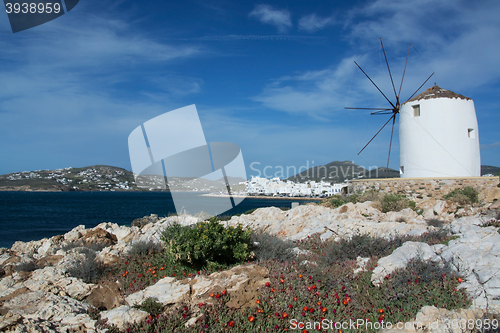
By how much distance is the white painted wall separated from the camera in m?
19.6

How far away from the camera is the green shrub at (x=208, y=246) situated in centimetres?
602

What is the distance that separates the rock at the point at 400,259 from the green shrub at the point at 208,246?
2482 mm

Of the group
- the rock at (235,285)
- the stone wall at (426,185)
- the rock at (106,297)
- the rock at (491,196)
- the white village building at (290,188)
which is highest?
the rock at (235,285)

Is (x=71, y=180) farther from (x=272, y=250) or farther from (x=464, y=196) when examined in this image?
(x=272, y=250)

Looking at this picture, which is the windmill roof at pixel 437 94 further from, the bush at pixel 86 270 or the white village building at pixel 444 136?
the bush at pixel 86 270

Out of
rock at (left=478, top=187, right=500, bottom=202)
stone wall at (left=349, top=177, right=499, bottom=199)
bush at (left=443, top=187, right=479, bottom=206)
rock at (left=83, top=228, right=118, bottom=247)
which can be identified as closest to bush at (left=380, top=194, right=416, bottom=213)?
bush at (left=443, top=187, right=479, bottom=206)

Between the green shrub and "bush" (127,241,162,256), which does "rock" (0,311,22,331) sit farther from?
"bush" (127,241,162,256)

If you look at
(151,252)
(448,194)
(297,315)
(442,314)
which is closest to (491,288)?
(442,314)

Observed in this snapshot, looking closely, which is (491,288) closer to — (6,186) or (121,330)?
(121,330)

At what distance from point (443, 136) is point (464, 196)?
571 centimetres

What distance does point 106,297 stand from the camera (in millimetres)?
5383

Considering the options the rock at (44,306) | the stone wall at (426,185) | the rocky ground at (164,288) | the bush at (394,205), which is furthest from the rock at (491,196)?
the rock at (44,306)

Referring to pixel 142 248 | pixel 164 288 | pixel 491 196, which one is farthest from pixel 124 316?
pixel 491 196

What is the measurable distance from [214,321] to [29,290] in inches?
142
